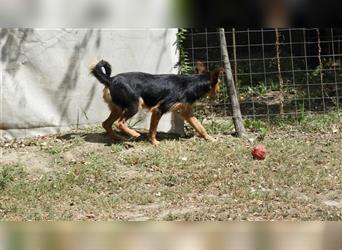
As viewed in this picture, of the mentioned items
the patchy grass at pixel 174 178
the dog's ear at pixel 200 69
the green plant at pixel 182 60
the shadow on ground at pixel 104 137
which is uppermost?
the green plant at pixel 182 60

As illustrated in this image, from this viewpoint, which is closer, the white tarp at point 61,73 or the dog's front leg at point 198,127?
the dog's front leg at point 198,127

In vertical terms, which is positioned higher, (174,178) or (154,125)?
(154,125)

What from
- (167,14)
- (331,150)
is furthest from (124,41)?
(167,14)

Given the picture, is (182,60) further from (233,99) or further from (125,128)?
(125,128)

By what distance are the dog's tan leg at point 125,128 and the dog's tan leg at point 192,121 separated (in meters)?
0.70

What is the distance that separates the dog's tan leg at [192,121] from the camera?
7798 mm

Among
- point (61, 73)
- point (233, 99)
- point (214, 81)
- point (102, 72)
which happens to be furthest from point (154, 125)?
point (61, 73)

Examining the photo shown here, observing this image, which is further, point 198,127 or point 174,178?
point 198,127

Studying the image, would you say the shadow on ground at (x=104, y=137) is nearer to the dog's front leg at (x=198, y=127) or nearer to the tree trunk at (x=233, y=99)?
the dog's front leg at (x=198, y=127)

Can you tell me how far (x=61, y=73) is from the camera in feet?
26.8

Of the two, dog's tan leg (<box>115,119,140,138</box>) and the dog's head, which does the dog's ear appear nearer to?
the dog's head

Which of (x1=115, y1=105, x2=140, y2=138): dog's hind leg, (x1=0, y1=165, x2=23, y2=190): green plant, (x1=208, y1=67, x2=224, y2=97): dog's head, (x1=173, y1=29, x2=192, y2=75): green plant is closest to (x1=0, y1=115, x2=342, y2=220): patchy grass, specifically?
(x1=0, y1=165, x2=23, y2=190): green plant

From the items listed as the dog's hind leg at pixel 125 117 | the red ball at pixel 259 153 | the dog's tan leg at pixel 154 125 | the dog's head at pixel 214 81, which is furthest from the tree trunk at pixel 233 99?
the dog's hind leg at pixel 125 117

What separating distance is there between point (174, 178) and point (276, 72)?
442cm
